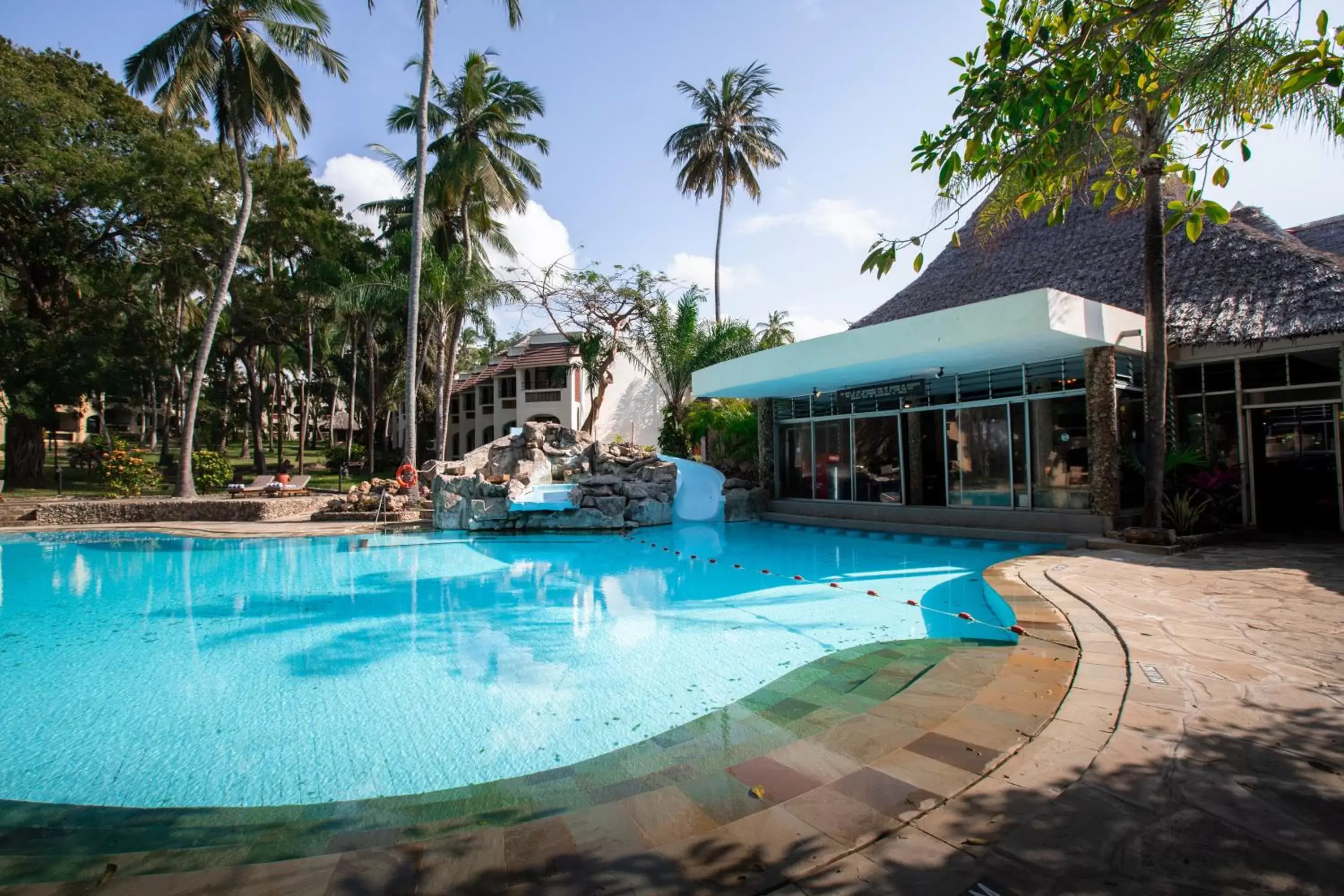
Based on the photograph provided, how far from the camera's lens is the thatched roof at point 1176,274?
9539mm

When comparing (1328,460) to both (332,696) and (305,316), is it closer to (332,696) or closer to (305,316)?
(332,696)

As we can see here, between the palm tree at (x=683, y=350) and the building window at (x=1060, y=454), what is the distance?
10.8 m

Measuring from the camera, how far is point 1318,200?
5.25m

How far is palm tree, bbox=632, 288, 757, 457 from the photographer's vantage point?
20.6m

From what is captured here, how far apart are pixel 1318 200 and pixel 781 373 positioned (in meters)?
7.90

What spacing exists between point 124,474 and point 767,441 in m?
17.4

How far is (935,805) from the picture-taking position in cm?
237

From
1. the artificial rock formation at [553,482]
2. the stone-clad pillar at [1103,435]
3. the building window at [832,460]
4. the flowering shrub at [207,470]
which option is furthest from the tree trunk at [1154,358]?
the flowering shrub at [207,470]

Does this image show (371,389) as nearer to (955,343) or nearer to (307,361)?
(307,361)

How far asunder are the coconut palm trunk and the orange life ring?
49.8 ft

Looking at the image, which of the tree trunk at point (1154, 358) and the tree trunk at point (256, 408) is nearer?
the tree trunk at point (1154, 358)

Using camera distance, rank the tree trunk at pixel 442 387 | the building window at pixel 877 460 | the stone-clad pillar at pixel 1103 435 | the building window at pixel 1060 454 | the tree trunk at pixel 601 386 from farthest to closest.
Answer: the tree trunk at pixel 601 386 → the tree trunk at pixel 442 387 → the building window at pixel 877 460 → the building window at pixel 1060 454 → the stone-clad pillar at pixel 1103 435

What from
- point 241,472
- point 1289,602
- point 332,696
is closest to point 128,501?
point 241,472

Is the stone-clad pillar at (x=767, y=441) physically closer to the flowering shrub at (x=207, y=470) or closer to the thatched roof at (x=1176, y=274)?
the thatched roof at (x=1176, y=274)
